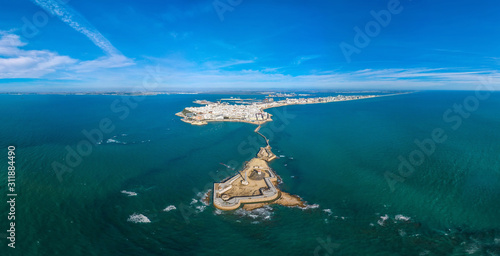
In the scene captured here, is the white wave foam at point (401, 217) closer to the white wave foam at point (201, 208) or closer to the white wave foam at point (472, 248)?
the white wave foam at point (472, 248)

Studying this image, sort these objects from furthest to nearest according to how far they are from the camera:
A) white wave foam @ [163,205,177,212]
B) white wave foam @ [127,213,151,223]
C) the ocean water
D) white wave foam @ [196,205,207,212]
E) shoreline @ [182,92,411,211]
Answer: shoreline @ [182,92,411,211], white wave foam @ [196,205,207,212], white wave foam @ [163,205,177,212], white wave foam @ [127,213,151,223], the ocean water

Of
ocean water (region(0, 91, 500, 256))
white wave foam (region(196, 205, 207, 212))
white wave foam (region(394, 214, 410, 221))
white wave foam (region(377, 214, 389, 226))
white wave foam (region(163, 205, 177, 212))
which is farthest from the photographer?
white wave foam (region(196, 205, 207, 212))

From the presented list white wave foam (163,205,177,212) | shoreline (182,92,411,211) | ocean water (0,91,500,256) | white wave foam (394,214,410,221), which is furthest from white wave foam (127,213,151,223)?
white wave foam (394,214,410,221)

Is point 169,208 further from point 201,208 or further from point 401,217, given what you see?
point 401,217

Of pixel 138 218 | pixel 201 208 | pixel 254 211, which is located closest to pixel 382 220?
pixel 254 211

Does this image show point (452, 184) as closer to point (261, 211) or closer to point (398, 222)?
point (398, 222)

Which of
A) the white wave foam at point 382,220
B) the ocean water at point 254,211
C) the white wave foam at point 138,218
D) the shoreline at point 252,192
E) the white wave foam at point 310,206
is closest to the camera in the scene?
the ocean water at point 254,211

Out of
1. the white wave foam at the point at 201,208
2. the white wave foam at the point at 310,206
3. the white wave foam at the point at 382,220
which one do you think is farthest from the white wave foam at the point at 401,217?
the white wave foam at the point at 201,208

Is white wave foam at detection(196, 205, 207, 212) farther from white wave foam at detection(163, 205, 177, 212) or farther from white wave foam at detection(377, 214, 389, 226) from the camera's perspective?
white wave foam at detection(377, 214, 389, 226)

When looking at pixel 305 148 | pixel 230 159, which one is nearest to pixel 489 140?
pixel 305 148
